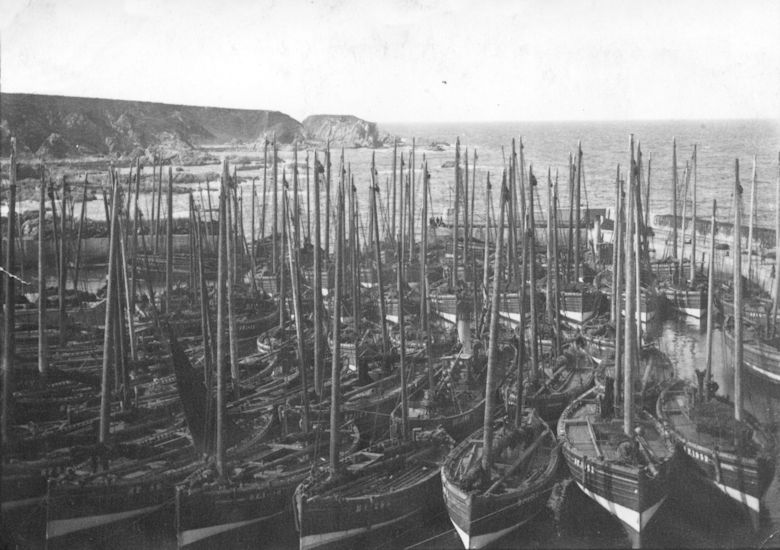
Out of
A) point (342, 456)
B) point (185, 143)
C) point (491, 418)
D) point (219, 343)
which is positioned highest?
point (185, 143)

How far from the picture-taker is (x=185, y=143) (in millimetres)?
119438

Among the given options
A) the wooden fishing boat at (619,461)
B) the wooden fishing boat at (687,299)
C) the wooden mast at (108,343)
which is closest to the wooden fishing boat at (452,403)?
the wooden fishing boat at (619,461)

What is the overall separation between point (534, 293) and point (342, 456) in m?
9.62

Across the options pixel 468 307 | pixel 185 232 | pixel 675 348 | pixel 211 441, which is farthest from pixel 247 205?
pixel 211 441

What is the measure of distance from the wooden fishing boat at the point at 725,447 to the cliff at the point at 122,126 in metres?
43.1

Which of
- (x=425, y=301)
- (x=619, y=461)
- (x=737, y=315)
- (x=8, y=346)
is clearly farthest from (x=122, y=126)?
(x=619, y=461)

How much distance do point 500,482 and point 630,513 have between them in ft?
11.2

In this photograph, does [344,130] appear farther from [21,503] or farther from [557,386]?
[21,503]

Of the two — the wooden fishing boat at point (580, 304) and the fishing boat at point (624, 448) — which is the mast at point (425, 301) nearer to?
the fishing boat at point (624, 448)

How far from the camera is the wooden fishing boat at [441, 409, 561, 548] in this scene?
16688mm

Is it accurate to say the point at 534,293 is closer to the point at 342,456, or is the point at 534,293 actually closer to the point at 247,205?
the point at 342,456

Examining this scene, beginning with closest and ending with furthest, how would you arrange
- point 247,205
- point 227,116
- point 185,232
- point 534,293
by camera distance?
point 534,293, point 185,232, point 247,205, point 227,116

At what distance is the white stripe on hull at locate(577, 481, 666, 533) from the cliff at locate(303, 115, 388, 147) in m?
131

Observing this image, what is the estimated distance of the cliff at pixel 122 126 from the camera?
72.6m
